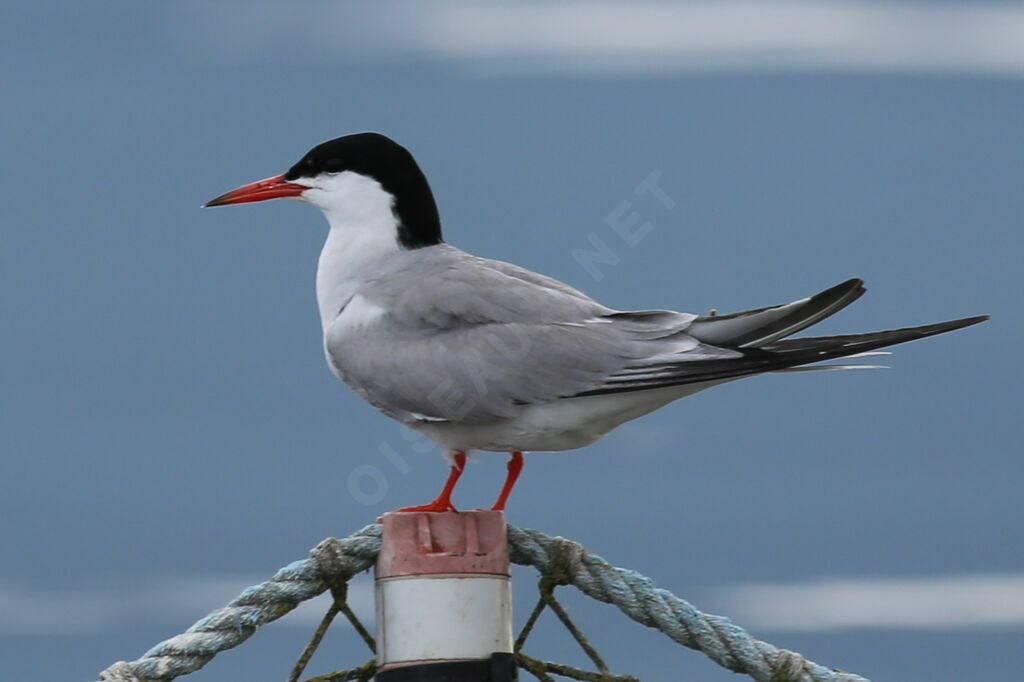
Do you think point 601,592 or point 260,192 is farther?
point 260,192

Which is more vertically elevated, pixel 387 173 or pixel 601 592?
pixel 387 173

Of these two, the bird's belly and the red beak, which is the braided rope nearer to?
the bird's belly

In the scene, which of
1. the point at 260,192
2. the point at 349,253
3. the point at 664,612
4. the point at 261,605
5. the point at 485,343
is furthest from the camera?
the point at 260,192

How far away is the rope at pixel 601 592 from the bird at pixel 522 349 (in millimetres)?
367

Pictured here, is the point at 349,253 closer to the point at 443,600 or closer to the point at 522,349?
the point at 522,349

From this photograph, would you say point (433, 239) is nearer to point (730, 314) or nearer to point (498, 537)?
point (730, 314)

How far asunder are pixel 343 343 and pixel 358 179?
2.44 feet

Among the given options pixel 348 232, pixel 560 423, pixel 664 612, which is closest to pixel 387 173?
pixel 348 232

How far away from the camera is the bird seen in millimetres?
3598

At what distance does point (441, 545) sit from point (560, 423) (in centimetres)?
66

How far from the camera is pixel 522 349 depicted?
385 centimetres

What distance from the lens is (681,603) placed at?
3.60 m

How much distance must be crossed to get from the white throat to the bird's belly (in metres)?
0.68

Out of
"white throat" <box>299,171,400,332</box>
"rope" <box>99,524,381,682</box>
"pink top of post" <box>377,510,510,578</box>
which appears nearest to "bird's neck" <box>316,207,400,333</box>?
"white throat" <box>299,171,400,332</box>
